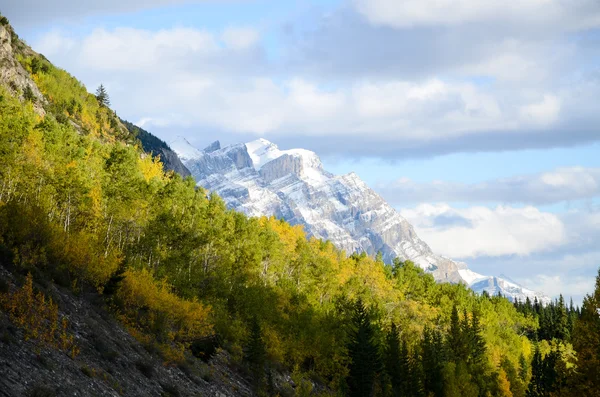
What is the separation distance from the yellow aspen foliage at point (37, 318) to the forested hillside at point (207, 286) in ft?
0.38

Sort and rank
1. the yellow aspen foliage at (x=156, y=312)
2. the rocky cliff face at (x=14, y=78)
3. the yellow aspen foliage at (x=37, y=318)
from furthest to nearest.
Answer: the rocky cliff face at (x=14, y=78), the yellow aspen foliage at (x=156, y=312), the yellow aspen foliage at (x=37, y=318)

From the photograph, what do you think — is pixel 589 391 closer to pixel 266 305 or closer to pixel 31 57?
pixel 266 305

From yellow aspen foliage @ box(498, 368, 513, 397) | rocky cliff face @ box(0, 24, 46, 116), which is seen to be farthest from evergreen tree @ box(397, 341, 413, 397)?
rocky cliff face @ box(0, 24, 46, 116)

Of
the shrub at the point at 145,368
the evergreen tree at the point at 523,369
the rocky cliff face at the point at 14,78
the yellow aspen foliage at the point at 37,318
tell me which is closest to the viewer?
the yellow aspen foliage at the point at 37,318

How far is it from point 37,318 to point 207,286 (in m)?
45.7

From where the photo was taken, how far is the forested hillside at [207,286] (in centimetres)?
4562

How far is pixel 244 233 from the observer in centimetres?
Result: 9488

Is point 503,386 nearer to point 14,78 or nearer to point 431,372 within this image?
point 431,372

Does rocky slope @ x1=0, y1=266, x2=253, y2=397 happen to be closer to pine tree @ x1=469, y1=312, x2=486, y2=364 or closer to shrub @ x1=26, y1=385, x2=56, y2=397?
shrub @ x1=26, y1=385, x2=56, y2=397

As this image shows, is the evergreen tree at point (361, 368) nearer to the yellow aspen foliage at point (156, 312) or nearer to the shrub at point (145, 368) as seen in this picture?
the yellow aspen foliage at point (156, 312)

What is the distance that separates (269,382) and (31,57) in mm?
161957

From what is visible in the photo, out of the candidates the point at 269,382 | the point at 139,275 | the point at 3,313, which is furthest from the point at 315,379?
the point at 3,313

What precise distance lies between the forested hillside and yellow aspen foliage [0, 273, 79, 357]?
0.38 feet

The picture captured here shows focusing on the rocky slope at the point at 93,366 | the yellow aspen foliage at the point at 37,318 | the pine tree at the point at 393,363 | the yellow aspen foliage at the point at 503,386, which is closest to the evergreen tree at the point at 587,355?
the rocky slope at the point at 93,366
